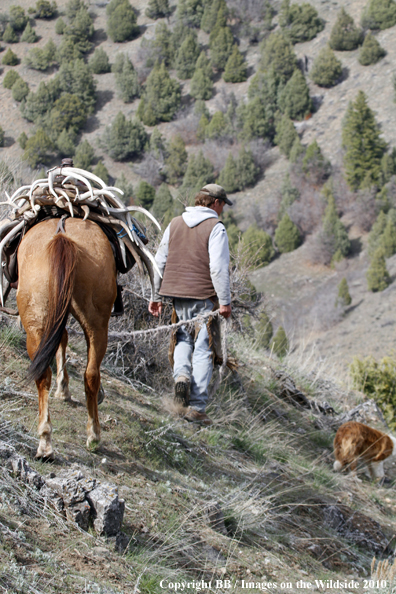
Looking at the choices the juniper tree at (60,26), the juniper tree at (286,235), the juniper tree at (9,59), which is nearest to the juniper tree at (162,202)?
the juniper tree at (286,235)

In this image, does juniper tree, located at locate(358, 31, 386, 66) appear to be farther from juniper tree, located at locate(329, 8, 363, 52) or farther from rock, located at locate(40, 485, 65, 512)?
rock, located at locate(40, 485, 65, 512)

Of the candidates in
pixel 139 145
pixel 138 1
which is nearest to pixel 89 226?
pixel 139 145

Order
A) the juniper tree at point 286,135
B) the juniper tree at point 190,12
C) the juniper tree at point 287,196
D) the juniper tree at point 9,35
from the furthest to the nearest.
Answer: the juniper tree at point 190,12
the juniper tree at point 9,35
the juniper tree at point 286,135
the juniper tree at point 287,196

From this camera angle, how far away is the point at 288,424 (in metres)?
7.02

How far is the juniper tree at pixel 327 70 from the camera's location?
5491 cm

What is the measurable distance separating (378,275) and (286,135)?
2074 cm

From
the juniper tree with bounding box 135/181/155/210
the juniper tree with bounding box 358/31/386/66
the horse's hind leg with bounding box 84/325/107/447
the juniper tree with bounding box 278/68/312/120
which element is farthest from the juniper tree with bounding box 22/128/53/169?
the horse's hind leg with bounding box 84/325/107/447

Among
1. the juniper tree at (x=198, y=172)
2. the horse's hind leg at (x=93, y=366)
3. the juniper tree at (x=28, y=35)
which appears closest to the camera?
the horse's hind leg at (x=93, y=366)

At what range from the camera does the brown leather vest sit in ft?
16.3

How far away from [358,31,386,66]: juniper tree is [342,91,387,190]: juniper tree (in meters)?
12.3

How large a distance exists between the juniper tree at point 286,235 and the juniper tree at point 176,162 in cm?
1203

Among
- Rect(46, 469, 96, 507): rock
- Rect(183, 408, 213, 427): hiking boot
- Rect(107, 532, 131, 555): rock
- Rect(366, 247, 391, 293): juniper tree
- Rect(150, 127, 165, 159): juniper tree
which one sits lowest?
Rect(366, 247, 391, 293): juniper tree

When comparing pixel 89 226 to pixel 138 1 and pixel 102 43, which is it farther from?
pixel 138 1

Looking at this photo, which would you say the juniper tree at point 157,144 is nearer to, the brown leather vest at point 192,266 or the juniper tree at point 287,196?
the juniper tree at point 287,196
